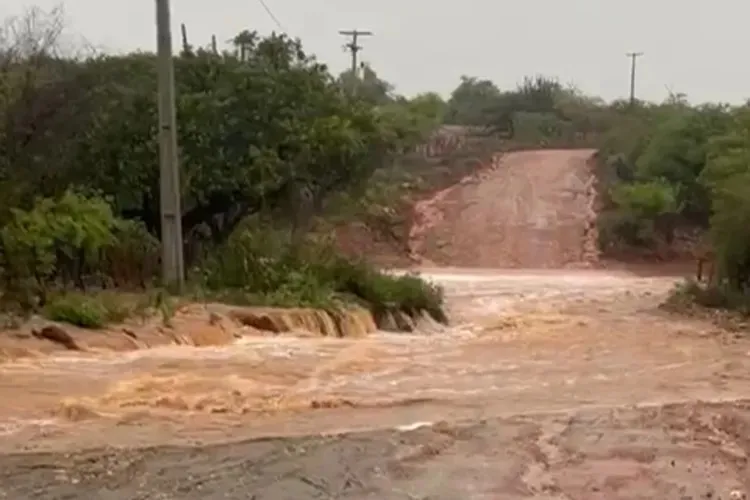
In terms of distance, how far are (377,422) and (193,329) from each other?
6413 millimetres

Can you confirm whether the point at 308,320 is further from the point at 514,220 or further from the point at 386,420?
the point at 514,220

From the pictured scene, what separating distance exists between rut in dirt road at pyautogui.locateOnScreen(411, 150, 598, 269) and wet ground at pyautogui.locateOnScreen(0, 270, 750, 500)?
23729 mm

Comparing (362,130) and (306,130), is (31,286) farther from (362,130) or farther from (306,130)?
(362,130)

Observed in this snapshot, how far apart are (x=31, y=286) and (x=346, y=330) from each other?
5.38 m

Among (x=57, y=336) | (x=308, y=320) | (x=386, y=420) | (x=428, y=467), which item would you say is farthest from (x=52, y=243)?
(x=428, y=467)

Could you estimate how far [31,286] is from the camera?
18438 millimetres

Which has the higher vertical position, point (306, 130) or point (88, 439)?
point (306, 130)

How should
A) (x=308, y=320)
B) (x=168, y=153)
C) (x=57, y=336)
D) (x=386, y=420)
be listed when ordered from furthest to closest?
(x=168, y=153)
(x=308, y=320)
(x=57, y=336)
(x=386, y=420)

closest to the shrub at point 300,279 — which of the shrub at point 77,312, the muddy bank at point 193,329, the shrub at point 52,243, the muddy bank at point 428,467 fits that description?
the muddy bank at point 193,329

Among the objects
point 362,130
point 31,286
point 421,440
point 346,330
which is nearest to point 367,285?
point 346,330

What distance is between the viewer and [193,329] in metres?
18.5

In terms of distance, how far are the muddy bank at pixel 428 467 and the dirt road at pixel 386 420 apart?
0.08 feet

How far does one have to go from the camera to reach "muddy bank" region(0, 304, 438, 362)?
649 inches

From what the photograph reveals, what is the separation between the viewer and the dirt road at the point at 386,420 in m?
9.94
